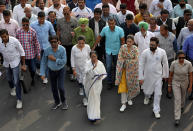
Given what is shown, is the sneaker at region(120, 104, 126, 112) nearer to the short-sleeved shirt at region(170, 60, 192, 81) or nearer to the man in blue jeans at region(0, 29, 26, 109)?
the short-sleeved shirt at region(170, 60, 192, 81)

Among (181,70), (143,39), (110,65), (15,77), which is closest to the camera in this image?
(181,70)

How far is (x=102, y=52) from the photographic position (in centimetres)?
990


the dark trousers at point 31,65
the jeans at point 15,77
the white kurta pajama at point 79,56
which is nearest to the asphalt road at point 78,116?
the jeans at point 15,77

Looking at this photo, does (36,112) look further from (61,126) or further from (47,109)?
(61,126)

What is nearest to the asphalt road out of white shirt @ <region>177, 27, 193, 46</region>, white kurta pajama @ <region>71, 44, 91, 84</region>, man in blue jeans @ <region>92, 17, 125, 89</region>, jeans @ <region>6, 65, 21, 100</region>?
jeans @ <region>6, 65, 21, 100</region>

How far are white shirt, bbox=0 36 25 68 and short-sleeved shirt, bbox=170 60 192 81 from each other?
12.1ft

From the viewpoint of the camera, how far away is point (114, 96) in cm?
873

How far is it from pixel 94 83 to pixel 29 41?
2.61 metres

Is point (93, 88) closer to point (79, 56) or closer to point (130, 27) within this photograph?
point (79, 56)

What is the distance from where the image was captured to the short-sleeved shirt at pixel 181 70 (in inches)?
286

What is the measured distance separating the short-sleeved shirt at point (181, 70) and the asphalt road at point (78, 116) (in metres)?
1.01

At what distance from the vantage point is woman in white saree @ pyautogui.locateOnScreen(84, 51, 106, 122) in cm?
727

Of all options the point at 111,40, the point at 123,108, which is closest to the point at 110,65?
the point at 111,40

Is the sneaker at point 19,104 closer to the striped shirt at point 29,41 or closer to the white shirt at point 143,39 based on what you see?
the striped shirt at point 29,41
